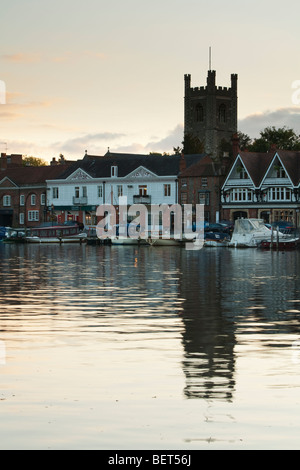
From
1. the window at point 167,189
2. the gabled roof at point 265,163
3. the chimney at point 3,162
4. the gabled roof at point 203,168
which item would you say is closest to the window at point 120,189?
the window at point 167,189

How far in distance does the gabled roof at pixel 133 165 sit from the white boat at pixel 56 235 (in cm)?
2057

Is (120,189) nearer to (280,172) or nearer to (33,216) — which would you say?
(33,216)

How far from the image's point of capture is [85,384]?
15234mm

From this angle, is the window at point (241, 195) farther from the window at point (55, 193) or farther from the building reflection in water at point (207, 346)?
the building reflection in water at point (207, 346)

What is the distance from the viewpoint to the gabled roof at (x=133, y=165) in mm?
130500

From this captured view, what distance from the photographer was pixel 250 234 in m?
95.0

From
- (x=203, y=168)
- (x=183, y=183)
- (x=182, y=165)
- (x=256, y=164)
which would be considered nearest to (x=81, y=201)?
(x=183, y=183)

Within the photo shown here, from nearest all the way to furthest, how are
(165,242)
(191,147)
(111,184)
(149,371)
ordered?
1. (149,371)
2. (165,242)
3. (111,184)
4. (191,147)

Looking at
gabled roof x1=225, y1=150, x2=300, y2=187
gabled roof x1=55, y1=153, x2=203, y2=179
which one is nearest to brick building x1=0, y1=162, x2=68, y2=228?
gabled roof x1=55, y1=153, x2=203, y2=179

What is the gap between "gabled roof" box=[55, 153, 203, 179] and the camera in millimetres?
130500

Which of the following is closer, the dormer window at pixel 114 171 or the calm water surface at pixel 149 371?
the calm water surface at pixel 149 371

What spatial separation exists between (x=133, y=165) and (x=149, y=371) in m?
120

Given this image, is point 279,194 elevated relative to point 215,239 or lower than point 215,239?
elevated

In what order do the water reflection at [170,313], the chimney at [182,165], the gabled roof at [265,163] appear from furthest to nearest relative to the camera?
1. the chimney at [182,165]
2. the gabled roof at [265,163]
3. the water reflection at [170,313]
